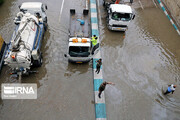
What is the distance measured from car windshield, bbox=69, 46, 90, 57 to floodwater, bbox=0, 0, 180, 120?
139cm

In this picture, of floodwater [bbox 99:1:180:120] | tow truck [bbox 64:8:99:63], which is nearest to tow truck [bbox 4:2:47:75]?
tow truck [bbox 64:8:99:63]

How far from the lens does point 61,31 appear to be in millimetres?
12766

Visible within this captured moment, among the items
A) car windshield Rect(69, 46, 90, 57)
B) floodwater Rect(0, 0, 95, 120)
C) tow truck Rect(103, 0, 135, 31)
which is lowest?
floodwater Rect(0, 0, 95, 120)

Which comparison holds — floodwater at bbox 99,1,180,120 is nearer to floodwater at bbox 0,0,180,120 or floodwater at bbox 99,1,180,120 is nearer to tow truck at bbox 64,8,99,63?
floodwater at bbox 0,0,180,120

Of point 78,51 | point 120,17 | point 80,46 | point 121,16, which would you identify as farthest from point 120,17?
point 78,51

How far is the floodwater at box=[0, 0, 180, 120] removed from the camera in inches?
318

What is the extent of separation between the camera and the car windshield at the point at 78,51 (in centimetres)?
914

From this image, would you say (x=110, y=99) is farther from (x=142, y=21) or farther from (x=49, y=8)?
(x=49, y=8)

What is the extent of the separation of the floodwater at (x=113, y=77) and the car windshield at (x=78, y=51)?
1387 millimetres

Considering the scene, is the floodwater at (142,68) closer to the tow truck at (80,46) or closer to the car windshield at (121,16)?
the car windshield at (121,16)

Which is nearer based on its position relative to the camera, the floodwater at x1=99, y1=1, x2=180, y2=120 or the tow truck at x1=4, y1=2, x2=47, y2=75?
the tow truck at x1=4, y1=2, x2=47, y2=75

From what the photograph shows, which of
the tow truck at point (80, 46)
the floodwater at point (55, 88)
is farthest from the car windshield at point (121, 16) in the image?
the floodwater at point (55, 88)

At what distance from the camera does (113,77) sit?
9.77 m

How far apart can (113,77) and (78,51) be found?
3.12 metres
